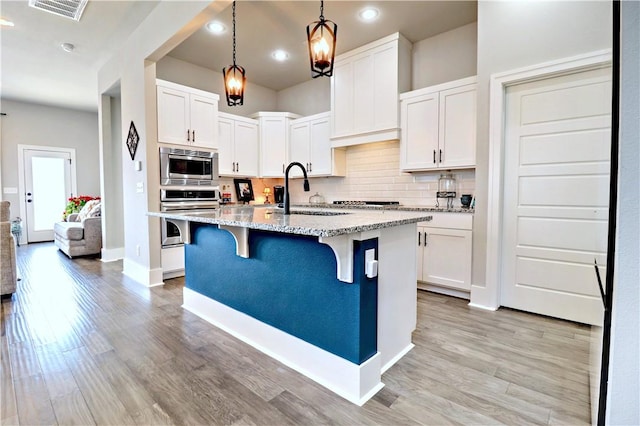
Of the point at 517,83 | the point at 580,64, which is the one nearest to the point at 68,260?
the point at 517,83

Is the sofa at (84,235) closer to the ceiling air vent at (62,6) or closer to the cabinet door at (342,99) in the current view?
the ceiling air vent at (62,6)

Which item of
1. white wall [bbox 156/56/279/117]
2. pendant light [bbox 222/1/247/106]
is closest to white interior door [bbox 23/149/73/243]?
white wall [bbox 156/56/279/117]

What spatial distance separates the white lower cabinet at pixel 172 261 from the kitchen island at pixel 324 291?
5.58 ft

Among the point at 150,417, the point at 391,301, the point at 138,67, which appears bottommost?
the point at 150,417

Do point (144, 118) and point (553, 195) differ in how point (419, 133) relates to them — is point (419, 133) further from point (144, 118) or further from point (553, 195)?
point (144, 118)

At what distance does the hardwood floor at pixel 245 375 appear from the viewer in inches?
58.2

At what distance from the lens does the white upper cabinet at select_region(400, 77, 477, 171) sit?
3.19 metres

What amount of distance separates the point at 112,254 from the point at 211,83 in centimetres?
314

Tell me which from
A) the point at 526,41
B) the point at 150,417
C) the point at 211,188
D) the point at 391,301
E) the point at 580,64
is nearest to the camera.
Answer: the point at 150,417

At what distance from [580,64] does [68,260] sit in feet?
22.4

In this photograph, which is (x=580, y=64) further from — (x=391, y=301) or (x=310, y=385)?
(x=310, y=385)

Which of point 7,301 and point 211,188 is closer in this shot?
point 7,301

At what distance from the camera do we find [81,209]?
604cm

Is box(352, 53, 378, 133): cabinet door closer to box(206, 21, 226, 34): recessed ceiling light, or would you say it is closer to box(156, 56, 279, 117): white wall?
box(206, 21, 226, 34): recessed ceiling light
